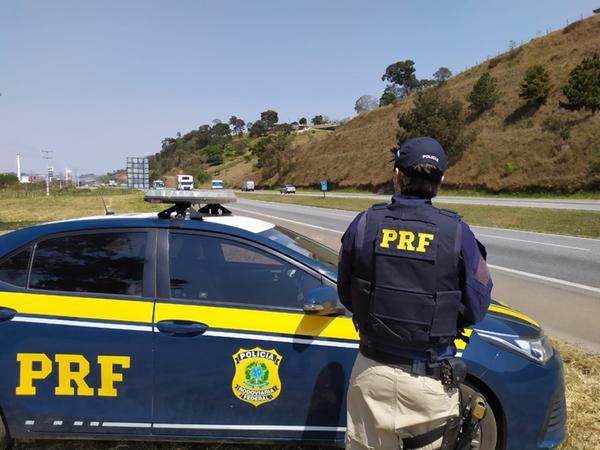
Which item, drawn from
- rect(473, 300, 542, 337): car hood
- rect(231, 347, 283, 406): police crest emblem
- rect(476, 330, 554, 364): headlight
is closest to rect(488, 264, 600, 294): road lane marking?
rect(473, 300, 542, 337): car hood

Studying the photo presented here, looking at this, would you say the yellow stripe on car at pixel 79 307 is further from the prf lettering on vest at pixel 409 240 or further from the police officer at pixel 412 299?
the prf lettering on vest at pixel 409 240

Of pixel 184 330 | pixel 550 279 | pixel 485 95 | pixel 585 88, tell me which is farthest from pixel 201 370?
pixel 485 95

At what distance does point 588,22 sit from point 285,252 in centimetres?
6370

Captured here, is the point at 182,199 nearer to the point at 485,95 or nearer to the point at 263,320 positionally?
the point at 263,320

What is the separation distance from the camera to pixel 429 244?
176 centimetres

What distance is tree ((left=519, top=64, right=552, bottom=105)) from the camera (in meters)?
43.3

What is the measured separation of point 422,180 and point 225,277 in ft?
4.86

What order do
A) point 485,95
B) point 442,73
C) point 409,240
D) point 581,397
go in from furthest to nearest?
point 442,73 → point 485,95 → point 581,397 → point 409,240

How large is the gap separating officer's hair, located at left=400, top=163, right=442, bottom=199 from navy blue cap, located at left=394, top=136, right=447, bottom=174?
0.05ft

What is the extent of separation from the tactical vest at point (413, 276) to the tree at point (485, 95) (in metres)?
52.5

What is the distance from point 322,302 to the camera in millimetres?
2482

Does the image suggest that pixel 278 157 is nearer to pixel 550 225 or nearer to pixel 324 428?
pixel 550 225

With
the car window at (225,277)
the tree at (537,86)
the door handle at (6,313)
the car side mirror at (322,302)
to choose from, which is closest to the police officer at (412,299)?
the car side mirror at (322,302)

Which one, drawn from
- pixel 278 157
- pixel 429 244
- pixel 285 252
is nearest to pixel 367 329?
pixel 429 244
